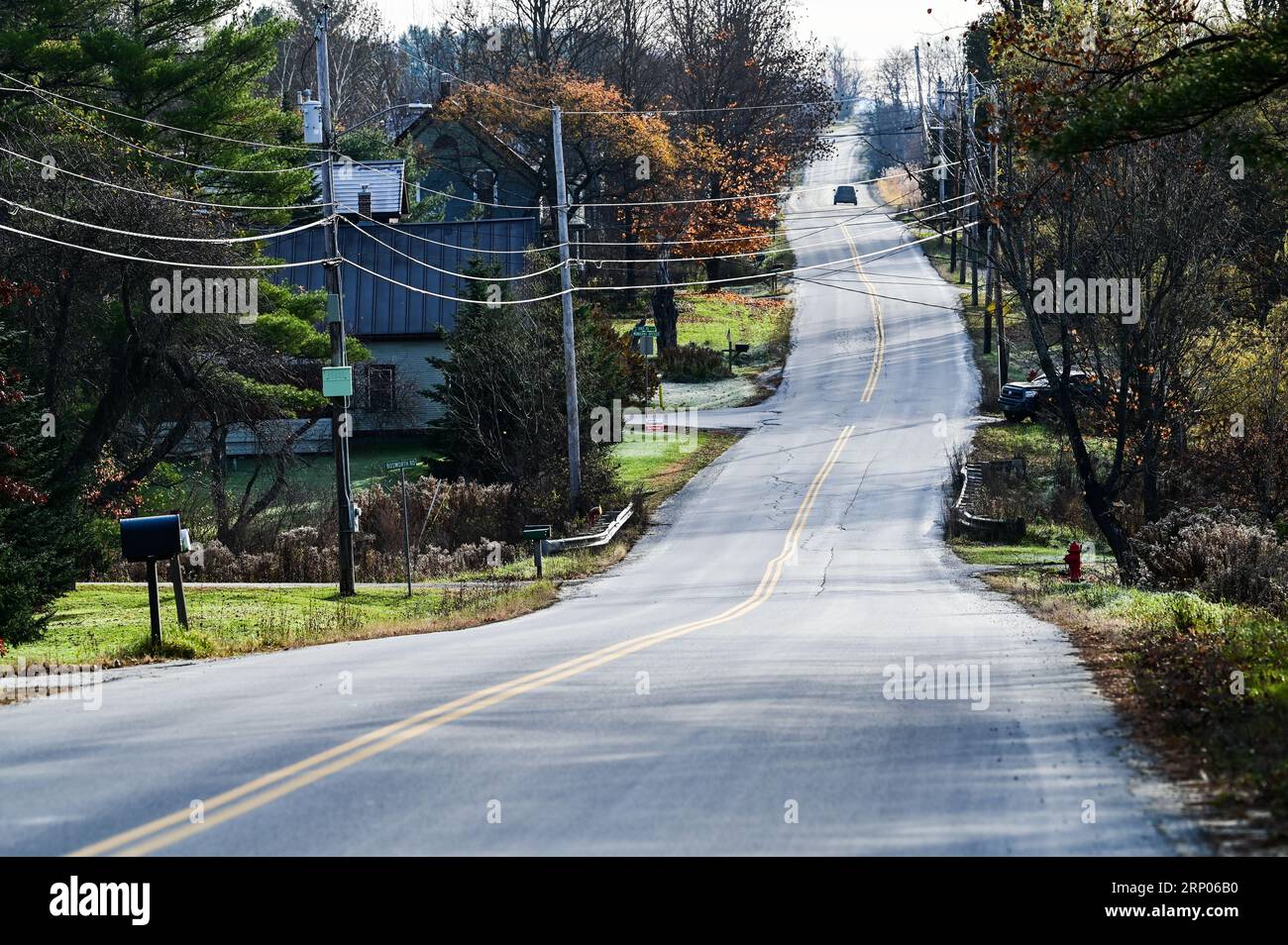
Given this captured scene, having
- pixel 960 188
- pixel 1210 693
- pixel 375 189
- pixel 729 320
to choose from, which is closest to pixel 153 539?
pixel 1210 693

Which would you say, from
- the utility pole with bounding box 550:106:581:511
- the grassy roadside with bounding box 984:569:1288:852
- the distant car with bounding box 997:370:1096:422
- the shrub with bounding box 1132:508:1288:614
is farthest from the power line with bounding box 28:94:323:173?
the distant car with bounding box 997:370:1096:422

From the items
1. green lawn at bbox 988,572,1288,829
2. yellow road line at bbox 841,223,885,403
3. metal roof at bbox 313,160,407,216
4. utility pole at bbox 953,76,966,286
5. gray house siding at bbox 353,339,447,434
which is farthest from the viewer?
metal roof at bbox 313,160,407,216

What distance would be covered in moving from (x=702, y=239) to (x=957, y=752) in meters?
60.8

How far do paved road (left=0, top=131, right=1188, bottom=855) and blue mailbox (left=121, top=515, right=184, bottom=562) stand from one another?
1.74 meters

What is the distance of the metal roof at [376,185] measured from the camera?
213 feet

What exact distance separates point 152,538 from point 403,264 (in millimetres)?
44365

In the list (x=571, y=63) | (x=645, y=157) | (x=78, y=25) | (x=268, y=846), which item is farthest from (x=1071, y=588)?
(x=571, y=63)

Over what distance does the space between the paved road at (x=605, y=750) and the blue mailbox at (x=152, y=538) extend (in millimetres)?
1742

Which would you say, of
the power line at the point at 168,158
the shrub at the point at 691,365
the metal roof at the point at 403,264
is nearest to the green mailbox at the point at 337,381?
the power line at the point at 168,158

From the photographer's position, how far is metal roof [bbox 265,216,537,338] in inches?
2280

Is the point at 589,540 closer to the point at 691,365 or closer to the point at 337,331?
the point at 337,331

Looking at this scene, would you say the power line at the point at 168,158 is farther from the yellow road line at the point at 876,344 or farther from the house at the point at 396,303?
the yellow road line at the point at 876,344

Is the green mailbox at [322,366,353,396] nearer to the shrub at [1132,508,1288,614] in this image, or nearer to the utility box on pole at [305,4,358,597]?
the utility box on pole at [305,4,358,597]

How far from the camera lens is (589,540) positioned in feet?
119
